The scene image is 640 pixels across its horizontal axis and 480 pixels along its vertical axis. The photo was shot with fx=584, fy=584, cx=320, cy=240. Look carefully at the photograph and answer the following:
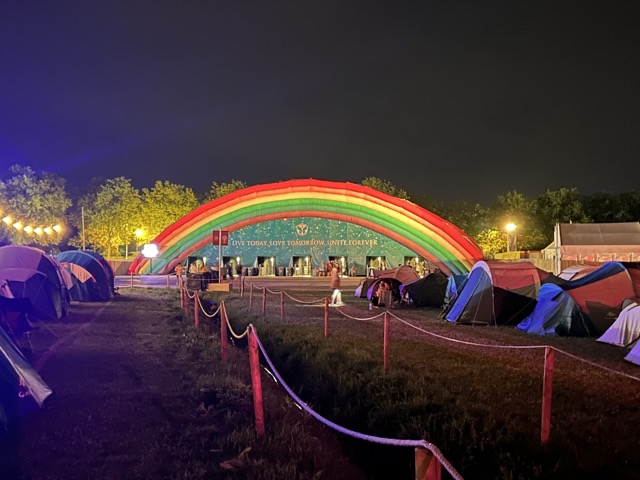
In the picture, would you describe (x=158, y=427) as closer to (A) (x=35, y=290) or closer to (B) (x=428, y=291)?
(A) (x=35, y=290)

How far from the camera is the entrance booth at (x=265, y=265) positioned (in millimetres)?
47875

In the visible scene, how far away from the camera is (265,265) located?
48.2 m

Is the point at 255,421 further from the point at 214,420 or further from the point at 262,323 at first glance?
the point at 262,323

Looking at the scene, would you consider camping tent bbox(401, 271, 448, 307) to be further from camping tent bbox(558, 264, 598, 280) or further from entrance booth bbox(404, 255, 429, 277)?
entrance booth bbox(404, 255, 429, 277)

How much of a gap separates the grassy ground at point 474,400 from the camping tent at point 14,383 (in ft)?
12.7

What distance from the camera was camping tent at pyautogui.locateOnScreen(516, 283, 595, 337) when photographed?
14.3m

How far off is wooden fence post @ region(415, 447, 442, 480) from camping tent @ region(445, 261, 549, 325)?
14360 millimetres

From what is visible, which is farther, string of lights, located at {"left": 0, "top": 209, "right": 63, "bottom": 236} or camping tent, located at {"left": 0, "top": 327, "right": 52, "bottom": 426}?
string of lights, located at {"left": 0, "top": 209, "right": 63, "bottom": 236}

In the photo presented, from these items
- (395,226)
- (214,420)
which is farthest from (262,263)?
(214,420)

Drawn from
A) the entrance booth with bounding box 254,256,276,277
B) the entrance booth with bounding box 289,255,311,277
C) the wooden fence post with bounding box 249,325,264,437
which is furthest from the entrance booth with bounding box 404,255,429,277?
the wooden fence post with bounding box 249,325,264,437

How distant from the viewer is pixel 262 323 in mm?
16438

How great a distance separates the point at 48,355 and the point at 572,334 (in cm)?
1192

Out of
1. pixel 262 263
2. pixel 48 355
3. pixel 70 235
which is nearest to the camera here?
pixel 48 355

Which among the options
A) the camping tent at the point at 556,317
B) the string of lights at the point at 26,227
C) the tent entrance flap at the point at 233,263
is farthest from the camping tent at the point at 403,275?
the string of lights at the point at 26,227
